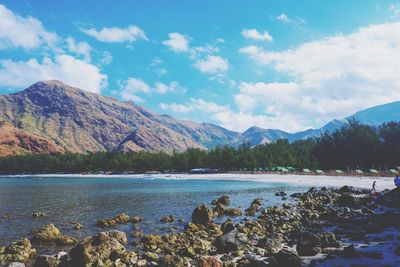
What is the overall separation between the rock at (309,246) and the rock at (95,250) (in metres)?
10.7

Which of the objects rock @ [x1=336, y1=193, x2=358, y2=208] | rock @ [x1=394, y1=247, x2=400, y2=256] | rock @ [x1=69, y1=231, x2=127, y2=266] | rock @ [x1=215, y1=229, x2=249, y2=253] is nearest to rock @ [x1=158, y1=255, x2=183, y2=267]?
rock @ [x1=69, y1=231, x2=127, y2=266]

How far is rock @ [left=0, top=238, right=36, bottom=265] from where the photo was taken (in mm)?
22203

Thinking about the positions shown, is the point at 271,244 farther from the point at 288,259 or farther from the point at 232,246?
the point at 288,259

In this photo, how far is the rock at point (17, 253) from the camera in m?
22.2

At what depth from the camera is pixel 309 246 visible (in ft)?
71.4

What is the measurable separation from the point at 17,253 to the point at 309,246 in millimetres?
18055

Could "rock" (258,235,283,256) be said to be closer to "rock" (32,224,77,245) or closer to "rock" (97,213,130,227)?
"rock" (32,224,77,245)

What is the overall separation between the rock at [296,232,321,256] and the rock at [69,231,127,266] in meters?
10.7

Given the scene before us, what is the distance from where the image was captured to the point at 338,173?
430ft

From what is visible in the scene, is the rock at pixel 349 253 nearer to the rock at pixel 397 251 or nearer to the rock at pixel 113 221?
the rock at pixel 397 251

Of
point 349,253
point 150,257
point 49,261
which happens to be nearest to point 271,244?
point 349,253

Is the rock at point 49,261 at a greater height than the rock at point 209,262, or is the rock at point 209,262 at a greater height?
the rock at point 209,262

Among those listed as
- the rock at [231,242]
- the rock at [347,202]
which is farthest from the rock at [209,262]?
the rock at [347,202]

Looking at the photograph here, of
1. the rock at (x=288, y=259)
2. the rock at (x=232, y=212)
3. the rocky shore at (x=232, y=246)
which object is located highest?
the rock at (x=288, y=259)
